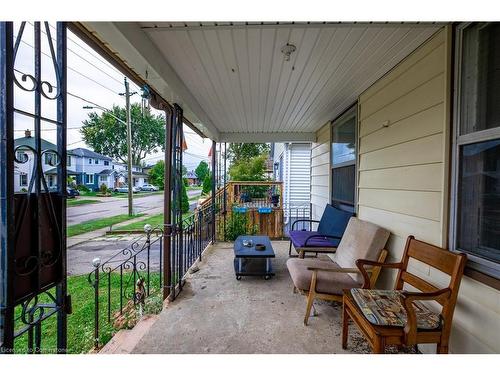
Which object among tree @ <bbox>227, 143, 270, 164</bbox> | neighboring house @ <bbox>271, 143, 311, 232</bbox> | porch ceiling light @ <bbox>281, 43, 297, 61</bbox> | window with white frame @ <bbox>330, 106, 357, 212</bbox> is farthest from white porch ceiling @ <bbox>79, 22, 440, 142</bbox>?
tree @ <bbox>227, 143, 270, 164</bbox>

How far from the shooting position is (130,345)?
187 centimetres

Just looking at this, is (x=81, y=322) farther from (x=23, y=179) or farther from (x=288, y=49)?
(x=288, y=49)

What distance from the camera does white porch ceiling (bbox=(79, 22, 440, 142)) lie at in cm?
157

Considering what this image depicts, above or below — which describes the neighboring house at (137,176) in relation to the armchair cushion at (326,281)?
above

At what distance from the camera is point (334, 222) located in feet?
11.7

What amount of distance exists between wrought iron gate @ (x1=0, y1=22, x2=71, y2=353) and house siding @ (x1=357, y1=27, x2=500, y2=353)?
219 cm

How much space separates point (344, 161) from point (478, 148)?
7.42 ft

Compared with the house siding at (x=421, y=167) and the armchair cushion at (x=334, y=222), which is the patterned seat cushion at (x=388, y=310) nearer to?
the house siding at (x=421, y=167)

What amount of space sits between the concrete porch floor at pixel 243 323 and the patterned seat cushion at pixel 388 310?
0.46 metres

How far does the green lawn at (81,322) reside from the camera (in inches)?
91.2

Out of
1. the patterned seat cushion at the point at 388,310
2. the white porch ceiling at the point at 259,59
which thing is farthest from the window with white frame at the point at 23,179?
the patterned seat cushion at the point at 388,310

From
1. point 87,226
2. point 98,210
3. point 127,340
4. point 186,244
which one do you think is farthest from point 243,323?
point 98,210
